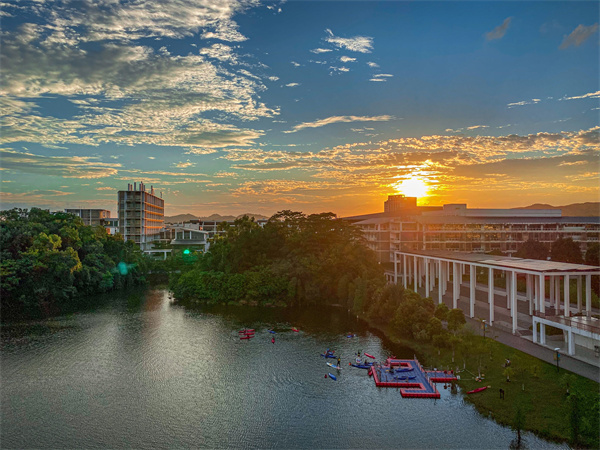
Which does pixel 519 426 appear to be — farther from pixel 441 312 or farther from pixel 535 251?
pixel 535 251

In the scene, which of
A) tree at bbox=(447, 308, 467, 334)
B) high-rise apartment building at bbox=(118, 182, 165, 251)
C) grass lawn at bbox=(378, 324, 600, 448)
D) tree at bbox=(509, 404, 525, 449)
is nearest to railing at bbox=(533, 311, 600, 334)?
grass lawn at bbox=(378, 324, 600, 448)

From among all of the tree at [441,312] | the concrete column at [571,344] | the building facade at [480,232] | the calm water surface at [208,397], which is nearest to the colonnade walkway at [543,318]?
the concrete column at [571,344]

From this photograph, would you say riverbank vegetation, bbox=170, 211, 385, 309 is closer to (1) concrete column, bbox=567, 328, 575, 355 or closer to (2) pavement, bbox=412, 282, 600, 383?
(2) pavement, bbox=412, 282, 600, 383

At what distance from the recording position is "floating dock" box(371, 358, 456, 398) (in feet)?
76.1

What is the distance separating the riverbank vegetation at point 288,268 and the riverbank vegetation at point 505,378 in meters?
11.6

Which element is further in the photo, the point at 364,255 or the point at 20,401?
the point at 364,255

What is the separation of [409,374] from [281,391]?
25.2 feet

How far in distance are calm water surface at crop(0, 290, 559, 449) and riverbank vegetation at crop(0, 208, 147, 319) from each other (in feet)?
37.5

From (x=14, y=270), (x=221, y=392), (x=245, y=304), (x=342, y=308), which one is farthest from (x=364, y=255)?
(x=14, y=270)

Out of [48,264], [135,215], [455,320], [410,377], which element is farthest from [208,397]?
[135,215]

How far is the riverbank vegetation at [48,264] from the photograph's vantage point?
4691 cm

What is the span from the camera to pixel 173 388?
2430 cm

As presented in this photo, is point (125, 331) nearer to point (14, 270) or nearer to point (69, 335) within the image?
point (69, 335)

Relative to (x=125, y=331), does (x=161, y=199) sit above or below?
above
